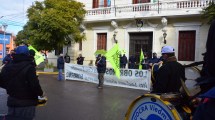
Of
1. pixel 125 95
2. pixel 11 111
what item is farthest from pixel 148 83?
pixel 11 111

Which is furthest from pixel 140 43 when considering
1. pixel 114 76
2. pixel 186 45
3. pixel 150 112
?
pixel 150 112

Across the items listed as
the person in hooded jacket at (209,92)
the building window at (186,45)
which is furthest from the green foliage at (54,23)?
the person in hooded jacket at (209,92)

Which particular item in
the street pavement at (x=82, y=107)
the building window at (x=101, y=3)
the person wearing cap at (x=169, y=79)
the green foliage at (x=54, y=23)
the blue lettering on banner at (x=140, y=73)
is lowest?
the street pavement at (x=82, y=107)

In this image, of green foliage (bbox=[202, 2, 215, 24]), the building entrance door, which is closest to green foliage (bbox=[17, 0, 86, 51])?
the building entrance door

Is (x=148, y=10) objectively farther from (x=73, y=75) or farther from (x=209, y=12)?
(x=73, y=75)

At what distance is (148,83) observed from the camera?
47.9 ft

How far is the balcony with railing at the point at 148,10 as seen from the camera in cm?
2098

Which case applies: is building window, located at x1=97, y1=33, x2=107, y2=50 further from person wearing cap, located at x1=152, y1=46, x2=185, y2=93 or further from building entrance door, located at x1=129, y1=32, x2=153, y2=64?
person wearing cap, located at x1=152, y1=46, x2=185, y2=93

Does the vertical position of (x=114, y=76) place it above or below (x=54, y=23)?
below

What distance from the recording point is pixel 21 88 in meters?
4.42

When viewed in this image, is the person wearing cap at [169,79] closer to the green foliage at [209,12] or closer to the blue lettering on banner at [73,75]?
the blue lettering on banner at [73,75]

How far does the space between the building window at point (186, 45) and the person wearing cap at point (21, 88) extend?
18792 millimetres

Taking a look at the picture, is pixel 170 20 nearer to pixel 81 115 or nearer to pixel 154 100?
pixel 81 115

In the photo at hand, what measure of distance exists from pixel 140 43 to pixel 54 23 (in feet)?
22.1
